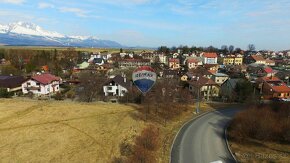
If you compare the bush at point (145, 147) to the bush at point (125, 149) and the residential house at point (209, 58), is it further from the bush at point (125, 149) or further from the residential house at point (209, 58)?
the residential house at point (209, 58)

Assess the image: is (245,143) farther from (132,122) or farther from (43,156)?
(43,156)

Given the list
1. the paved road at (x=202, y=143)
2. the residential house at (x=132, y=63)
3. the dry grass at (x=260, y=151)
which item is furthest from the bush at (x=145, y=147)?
the residential house at (x=132, y=63)

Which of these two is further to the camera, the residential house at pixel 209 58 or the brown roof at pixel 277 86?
the residential house at pixel 209 58

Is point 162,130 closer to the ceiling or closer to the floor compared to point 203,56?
closer to the floor

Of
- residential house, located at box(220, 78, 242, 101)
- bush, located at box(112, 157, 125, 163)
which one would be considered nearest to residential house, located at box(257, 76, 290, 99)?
residential house, located at box(220, 78, 242, 101)

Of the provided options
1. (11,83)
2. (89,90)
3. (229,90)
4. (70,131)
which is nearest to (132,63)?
(11,83)

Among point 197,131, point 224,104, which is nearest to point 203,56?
point 224,104
